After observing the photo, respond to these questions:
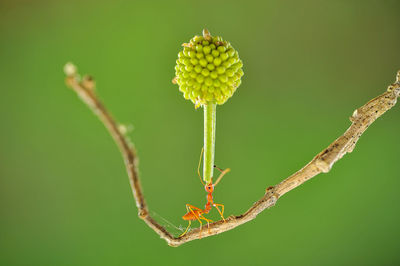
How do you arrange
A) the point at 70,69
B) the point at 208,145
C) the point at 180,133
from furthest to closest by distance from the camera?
the point at 180,133, the point at 208,145, the point at 70,69

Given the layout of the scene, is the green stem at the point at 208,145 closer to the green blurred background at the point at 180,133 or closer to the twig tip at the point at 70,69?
the twig tip at the point at 70,69

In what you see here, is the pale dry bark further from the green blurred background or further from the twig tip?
the green blurred background

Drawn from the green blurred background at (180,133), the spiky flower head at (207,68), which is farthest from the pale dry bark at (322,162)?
the green blurred background at (180,133)

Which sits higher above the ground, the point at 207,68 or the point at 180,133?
the point at 180,133

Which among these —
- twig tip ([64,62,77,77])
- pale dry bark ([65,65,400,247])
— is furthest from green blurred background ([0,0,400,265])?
twig tip ([64,62,77,77])

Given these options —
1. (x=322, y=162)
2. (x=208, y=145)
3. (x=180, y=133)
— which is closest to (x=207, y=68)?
(x=208, y=145)

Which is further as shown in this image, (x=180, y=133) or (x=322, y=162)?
(x=180, y=133)

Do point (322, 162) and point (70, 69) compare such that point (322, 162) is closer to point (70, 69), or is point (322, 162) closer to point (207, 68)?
point (207, 68)
